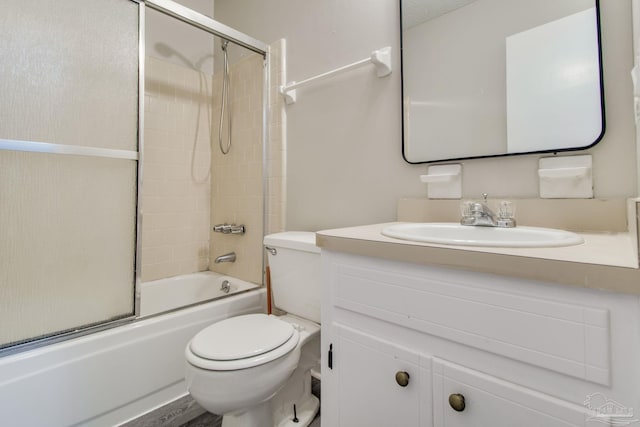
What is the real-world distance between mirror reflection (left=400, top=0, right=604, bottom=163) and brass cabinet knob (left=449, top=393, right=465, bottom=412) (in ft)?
2.61

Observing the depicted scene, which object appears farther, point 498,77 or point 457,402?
point 498,77

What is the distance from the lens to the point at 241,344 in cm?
105

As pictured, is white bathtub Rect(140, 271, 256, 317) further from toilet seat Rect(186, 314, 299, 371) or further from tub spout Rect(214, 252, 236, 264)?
toilet seat Rect(186, 314, 299, 371)

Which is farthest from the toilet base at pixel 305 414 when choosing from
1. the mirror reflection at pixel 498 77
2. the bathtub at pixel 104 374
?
the mirror reflection at pixel 498 77

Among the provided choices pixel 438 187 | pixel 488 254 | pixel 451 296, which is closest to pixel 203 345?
pixel 451 296

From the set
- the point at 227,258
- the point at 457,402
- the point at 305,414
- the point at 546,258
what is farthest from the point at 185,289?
the point at 546,258

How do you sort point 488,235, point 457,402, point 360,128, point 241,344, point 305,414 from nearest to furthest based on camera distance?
point 457,402, point 488,235, point 241,344, point 305,414, point 360,128

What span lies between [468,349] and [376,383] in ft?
0.90

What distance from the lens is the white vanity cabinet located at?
50 cm

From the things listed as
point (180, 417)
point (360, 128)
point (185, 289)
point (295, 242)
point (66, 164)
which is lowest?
point (180, 417)

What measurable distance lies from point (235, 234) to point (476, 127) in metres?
1.59

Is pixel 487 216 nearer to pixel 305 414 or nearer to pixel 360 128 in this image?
pixel 360 128

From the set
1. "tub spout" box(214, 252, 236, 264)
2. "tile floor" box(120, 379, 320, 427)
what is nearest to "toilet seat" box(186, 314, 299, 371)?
"tile floor" box(120, 379, 320, 427)

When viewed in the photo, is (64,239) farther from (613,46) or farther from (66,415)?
(613,46)
